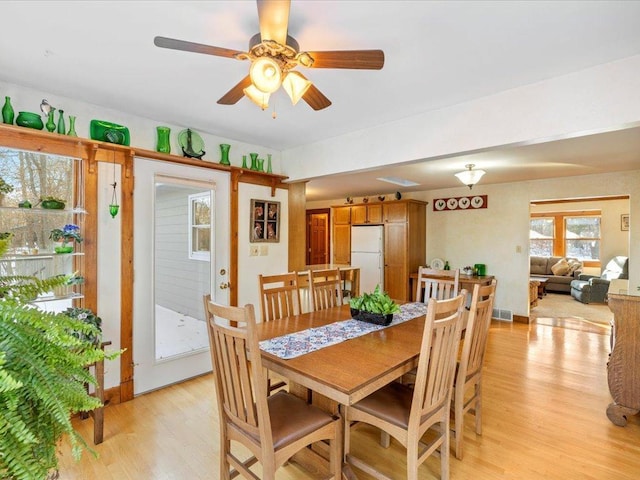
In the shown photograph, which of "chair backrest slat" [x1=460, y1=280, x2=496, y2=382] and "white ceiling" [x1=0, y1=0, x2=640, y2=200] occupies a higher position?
"white ceiling" [x1=0, y1=0, x2=640, y2=200]

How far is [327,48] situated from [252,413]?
1.94 m

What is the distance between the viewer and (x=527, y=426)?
2426 mm

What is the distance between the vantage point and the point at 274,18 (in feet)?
4.45

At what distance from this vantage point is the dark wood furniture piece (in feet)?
7.76

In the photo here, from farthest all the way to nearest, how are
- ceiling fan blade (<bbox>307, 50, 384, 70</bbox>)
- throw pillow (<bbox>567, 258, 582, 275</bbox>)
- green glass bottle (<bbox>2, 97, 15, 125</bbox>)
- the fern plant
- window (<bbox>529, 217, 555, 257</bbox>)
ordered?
1. window (<bbox>529, 217, 555, 257</bbox>)
2. throw pillow (<bbox>567, 258, 582, 275</bbox>)
3. green glass bottle (<bbox>2, 97, 15, 125</bbox>)
4. ceiling fan blade (<bbox>307, 50, 384, 70</bbox>)
5. the fern plant

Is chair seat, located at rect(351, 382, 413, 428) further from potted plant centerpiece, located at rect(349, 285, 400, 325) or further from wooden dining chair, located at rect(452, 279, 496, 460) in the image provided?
potted plant centerpiece, located at rect(349, 285, 400, 325)

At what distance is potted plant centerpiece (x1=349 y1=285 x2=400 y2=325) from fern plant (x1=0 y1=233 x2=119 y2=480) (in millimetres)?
1785

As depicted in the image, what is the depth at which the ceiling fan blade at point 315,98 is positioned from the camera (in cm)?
187

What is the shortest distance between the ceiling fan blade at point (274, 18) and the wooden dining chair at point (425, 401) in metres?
1.35

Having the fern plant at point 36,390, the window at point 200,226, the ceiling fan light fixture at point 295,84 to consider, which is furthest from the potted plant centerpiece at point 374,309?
the fern plant at point 36,390

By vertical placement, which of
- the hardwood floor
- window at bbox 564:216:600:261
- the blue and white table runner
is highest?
window at bbox 564:216:600:261

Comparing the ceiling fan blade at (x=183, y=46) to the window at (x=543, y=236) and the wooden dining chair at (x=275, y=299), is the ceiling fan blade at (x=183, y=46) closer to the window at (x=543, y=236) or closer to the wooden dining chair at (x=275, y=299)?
the wooden dining chair at (x=275, y=299)

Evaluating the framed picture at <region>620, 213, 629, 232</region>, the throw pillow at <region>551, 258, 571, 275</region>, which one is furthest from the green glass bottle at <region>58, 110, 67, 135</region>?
the framed picture at <region>620, 213, 629, 232</region>

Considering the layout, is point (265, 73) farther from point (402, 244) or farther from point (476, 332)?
point (402, 244)
